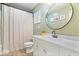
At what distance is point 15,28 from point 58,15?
75.9 inches

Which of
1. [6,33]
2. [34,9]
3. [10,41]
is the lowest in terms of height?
[10,41]

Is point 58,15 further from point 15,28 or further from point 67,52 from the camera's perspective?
point 15,28

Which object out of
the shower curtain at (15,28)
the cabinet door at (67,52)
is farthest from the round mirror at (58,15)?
the shower curtain at (15,28)

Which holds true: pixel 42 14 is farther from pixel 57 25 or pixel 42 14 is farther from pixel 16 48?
pixel 16 48

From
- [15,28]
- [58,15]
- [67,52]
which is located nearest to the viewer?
[67,52]

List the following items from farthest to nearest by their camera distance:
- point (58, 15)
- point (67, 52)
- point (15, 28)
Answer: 1. point (15, 28)
2. point (58, 15)
3. point (67, 52)

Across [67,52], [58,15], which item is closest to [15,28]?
[58,15]

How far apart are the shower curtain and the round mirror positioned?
135 centimetres

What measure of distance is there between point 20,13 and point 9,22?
619 millimetres

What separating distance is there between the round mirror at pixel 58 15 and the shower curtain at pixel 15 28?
135 cm

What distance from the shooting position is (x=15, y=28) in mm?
3369

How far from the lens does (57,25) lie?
2.03m

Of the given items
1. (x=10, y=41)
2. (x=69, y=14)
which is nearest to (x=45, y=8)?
(x=69, y=14)

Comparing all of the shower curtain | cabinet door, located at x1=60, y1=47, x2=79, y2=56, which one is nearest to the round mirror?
cabinet door, located at x1=60, y1=47, x2=79, y2=56
